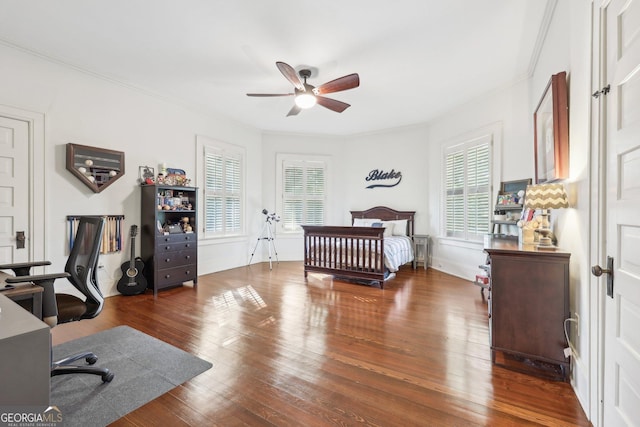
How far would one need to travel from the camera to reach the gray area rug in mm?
1657

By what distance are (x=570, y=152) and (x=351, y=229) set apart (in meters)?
2.94

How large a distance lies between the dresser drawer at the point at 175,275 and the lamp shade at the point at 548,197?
14.3 feet

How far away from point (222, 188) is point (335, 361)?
4200 mm

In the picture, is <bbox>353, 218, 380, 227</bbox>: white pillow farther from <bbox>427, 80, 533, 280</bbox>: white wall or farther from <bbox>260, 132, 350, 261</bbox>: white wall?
<bbox>427, 80, 533, 280</bbox>: white wall

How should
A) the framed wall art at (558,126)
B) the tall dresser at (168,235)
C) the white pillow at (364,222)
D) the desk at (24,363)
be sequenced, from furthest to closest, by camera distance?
1. the white pillow at (364,222)
2. the tall dresser at (168,235)
3. the framed wall art at (558,126)
4. the desk at (24,363)

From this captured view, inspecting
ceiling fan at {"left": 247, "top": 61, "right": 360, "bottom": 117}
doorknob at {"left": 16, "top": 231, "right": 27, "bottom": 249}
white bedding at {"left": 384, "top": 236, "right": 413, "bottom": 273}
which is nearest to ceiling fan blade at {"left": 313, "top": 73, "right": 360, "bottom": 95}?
ceiling fan at {"left": 247, "top": 61, "right": 360, "bottom": 117}

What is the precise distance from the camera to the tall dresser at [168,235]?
13.1ft

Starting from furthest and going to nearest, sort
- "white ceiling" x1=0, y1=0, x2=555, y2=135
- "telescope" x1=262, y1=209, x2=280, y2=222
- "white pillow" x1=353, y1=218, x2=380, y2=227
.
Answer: "telescope" x1=262, y1=209, x2=280, y2=222
"white pillow" x1=353, y1=218, x2=380, y2=227
"white ceiling" x1=0, y1=0, x2=555, y2=135

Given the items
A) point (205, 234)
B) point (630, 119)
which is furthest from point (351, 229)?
point (630, 119)

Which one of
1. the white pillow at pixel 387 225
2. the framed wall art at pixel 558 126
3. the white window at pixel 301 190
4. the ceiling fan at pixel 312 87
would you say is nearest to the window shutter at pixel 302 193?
the white window at pixel 301 190

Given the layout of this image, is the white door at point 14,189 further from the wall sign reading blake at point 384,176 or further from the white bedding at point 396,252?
the wall sign reading blake at point 384,176

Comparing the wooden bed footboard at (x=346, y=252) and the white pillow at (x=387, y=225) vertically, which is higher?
the white pillow at (x=387, y=225)

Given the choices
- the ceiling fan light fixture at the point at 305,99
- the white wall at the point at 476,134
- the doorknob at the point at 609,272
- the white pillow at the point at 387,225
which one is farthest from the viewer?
the white pillow at the point at 387,225

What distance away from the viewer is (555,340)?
1.95m
